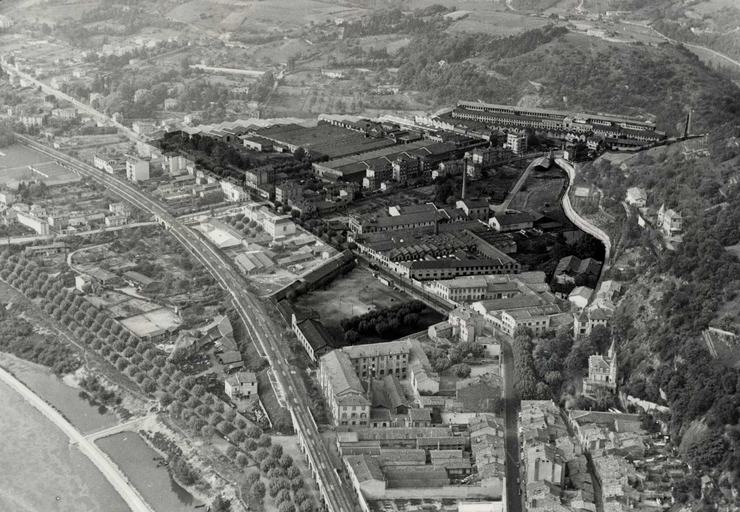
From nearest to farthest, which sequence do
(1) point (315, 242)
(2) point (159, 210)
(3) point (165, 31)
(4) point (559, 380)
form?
(4) point (559, 380), (1) point (315, 242), (2) point (159, 210), (3) point (165, 31)

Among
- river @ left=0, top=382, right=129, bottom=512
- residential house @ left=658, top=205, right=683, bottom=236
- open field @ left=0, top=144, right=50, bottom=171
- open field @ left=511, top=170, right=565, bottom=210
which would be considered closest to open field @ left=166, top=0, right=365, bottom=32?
open field @ left=0, top=144, right=50, bottom=171

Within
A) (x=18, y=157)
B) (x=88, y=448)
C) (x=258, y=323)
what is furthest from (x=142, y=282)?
(x=18, y=157)

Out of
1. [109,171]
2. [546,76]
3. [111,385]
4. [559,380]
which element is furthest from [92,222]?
[546,76]

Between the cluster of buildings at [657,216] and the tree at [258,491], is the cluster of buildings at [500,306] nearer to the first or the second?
the cluster of buildings at [657,216]

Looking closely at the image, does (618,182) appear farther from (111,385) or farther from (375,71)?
(375,71)

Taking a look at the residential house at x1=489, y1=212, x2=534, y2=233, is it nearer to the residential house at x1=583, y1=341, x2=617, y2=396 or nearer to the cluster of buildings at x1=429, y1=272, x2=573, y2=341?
the cluster of buildings at x1=429, y1=272, x2=573, y2=341

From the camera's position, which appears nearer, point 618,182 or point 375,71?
point 618,182

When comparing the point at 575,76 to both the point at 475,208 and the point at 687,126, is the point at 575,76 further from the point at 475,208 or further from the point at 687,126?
the point at 475,208
